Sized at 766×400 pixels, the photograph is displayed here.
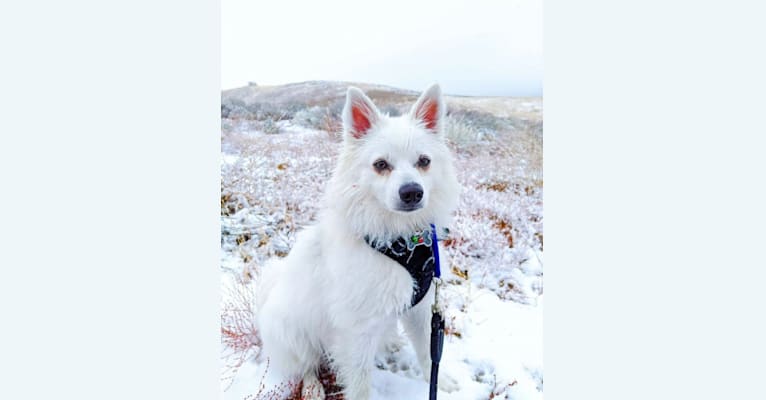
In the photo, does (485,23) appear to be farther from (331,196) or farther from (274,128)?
(274,128)

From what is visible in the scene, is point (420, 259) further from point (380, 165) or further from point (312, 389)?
point (312, 389)

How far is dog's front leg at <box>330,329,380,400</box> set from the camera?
1541mm

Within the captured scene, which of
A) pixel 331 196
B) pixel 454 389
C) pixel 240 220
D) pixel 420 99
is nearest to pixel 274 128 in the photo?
pixel 240 220

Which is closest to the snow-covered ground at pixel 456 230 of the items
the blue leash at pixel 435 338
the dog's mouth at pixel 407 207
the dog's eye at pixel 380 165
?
the blue leash at pixel 435 338

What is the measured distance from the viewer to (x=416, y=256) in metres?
1.56

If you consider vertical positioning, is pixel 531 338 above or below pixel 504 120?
below

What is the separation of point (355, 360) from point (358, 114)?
1.11 metres

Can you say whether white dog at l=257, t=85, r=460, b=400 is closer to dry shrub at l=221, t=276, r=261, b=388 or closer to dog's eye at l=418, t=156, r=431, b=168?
dog's eye at l=418, t=156, r=431, b=168

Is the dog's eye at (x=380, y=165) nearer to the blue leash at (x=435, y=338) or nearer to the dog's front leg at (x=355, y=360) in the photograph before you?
the blue leash at (x=435, y=338)

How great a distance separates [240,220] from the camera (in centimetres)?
247

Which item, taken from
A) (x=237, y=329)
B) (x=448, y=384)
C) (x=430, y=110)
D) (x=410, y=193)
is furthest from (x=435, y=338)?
(x=237, y=329)

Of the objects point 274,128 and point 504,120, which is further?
point 504,120

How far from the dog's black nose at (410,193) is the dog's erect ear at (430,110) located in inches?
14.4

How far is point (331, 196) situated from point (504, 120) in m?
1.74
